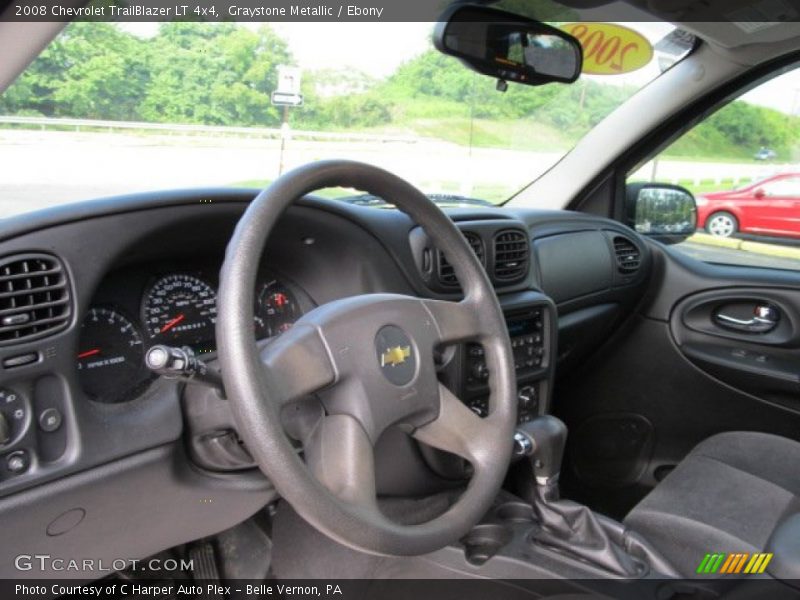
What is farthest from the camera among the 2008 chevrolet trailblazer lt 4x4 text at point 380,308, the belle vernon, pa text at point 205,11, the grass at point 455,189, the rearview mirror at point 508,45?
the rearview mirror at point 508,45

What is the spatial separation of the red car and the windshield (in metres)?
0.83

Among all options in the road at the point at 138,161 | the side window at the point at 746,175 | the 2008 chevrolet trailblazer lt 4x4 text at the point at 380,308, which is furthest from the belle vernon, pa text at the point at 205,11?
the side window at the point at 746,175

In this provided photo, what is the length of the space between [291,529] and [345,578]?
0.66 feet

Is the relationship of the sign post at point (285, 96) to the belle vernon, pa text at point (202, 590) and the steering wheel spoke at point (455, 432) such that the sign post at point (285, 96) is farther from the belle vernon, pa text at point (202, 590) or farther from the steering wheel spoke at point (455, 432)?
the belle vernon, pa text at point (202, 590)

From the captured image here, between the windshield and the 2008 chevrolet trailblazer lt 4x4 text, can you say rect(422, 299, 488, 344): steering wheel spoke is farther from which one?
the windshield

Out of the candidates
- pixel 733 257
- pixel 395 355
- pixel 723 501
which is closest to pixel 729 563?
pixel 723 501

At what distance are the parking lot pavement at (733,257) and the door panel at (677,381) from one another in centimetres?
4

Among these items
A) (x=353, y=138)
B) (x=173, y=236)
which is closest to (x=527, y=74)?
(x=353, y=138)

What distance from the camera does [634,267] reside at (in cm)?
308

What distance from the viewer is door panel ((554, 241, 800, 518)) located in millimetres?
2889

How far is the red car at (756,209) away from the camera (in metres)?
2.92

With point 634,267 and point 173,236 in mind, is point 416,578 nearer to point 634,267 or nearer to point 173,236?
point 173,236

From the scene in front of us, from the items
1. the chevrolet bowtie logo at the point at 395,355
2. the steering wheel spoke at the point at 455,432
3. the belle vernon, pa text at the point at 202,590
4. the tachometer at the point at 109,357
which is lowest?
the belle vernon, pa text at the point at 202,590

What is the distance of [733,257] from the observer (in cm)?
313
